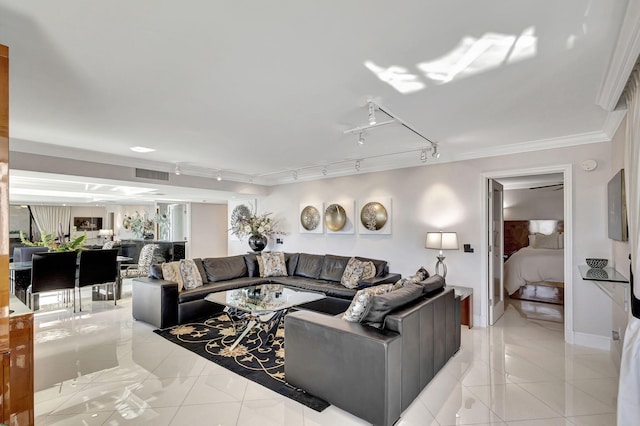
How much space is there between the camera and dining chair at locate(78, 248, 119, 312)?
209 inches

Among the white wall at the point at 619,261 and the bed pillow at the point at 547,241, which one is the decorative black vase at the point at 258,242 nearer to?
the white wall at the point at 619,261

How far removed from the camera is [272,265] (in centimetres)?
586

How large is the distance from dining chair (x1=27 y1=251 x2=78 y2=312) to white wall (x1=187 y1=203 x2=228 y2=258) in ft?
13.1

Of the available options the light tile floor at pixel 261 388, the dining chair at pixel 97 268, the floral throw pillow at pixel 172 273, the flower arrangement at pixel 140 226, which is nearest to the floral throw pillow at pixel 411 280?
the light tile floor at pixel 261 388

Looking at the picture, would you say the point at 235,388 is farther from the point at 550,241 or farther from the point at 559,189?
the point at 559,189

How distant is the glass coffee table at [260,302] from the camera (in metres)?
3.55

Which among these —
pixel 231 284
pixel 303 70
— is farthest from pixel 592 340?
pixel 231 284

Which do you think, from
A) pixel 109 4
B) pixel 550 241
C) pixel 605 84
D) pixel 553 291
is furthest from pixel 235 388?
pixel 550 241

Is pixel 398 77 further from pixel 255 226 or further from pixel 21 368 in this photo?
pixel 255 226

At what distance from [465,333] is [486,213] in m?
1.68

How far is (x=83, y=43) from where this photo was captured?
1842mm

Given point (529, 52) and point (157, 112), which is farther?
point (157, 112)

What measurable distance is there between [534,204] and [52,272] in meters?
10.3

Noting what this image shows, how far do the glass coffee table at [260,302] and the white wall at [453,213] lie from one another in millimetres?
1845
